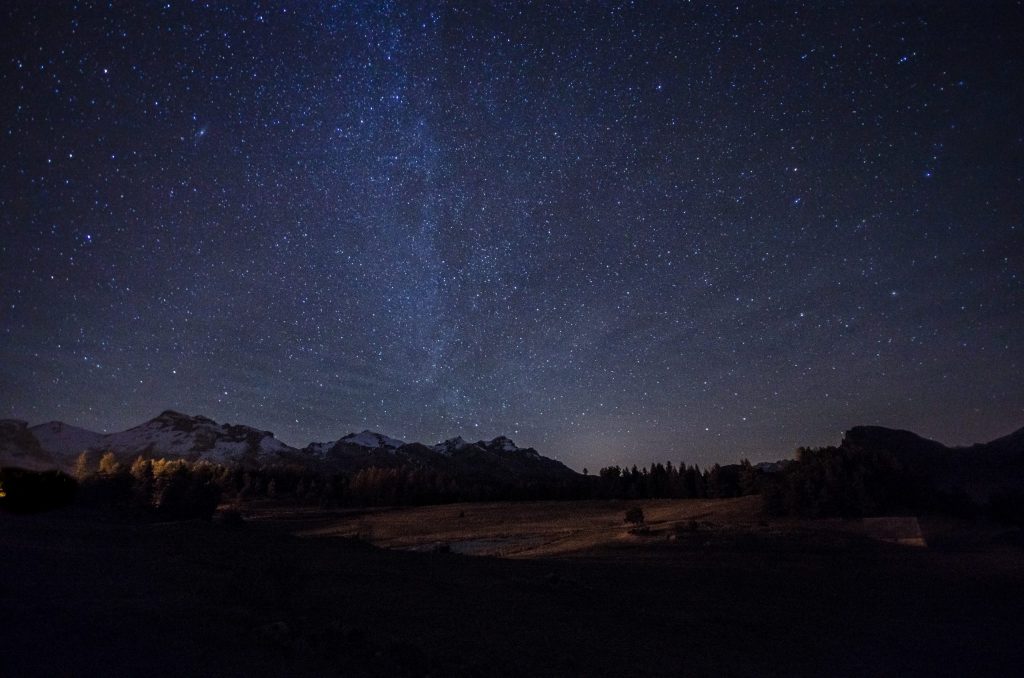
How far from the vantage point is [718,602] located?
18469 mm

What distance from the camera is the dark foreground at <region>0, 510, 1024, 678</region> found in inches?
355

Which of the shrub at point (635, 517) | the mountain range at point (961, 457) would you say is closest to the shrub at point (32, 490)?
the shrub at point (635, 517)

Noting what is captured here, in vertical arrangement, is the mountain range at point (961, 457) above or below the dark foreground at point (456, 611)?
above

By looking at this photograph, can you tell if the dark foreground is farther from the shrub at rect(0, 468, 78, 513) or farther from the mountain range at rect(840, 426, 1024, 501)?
the mountain range at rect(840, 426, 1024, 501)

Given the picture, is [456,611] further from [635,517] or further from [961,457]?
[961,457]

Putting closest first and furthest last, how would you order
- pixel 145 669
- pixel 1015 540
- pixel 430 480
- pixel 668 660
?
Answer: pixel 145 669
pixel 668 660
pixel 1015 540
pixel 430 480

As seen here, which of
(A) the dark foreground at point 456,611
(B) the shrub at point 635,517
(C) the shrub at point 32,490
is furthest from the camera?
(B) the shrub at point 635,517

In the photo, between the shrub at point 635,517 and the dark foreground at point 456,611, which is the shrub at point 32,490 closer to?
the dark foreground at point 456,611

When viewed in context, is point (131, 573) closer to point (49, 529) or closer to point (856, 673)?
point (49, 529)

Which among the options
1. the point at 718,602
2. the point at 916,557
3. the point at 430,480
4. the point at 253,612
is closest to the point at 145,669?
the point at 253,612

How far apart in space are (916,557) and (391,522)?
55.0m

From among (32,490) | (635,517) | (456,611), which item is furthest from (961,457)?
(32,490)

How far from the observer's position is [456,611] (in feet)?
47.4

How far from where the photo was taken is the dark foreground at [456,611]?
901 cm
